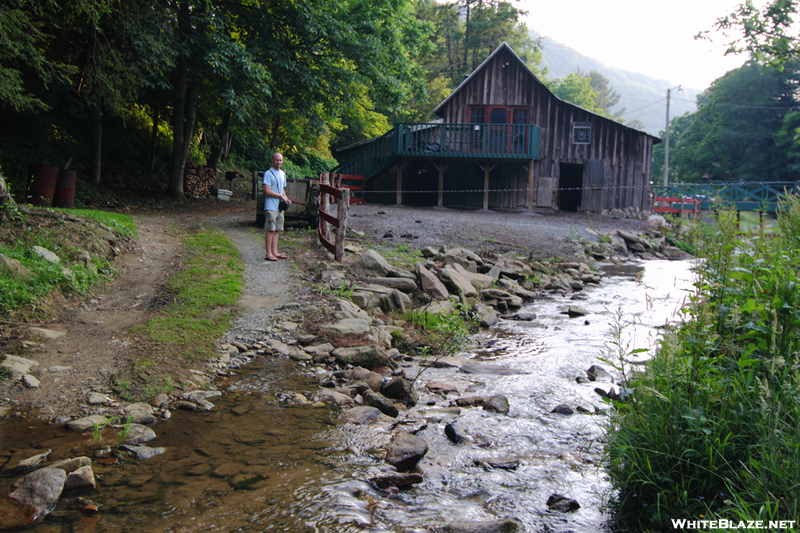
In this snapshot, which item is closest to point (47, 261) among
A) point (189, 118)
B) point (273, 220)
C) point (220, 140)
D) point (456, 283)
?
point (273, 220)

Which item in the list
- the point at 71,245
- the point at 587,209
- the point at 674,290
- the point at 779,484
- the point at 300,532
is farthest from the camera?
the point at 587,209

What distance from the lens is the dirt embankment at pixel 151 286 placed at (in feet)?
15.1

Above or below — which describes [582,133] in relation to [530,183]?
above

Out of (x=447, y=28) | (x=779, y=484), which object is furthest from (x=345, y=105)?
(x=447, y=28)

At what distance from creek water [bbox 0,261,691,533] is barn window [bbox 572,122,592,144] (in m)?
21.6

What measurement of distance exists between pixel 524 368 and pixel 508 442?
2211 mm

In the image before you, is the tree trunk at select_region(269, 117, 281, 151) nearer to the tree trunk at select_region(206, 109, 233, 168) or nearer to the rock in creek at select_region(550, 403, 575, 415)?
the tree trunk at select_region(206, 109, 233, 168)

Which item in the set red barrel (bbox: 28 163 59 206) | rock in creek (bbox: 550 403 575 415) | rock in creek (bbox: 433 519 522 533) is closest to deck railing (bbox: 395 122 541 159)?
red barrel (bbox: 28 163 59 206)

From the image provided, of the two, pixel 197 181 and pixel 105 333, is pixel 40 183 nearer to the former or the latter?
pixel 105 333

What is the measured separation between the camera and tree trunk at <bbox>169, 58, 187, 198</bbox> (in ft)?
56.7

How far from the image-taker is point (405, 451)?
380cm

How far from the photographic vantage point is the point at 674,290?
35.8 ft

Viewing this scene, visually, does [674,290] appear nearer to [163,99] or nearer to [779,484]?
[779,484]

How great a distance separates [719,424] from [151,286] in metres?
7.11
